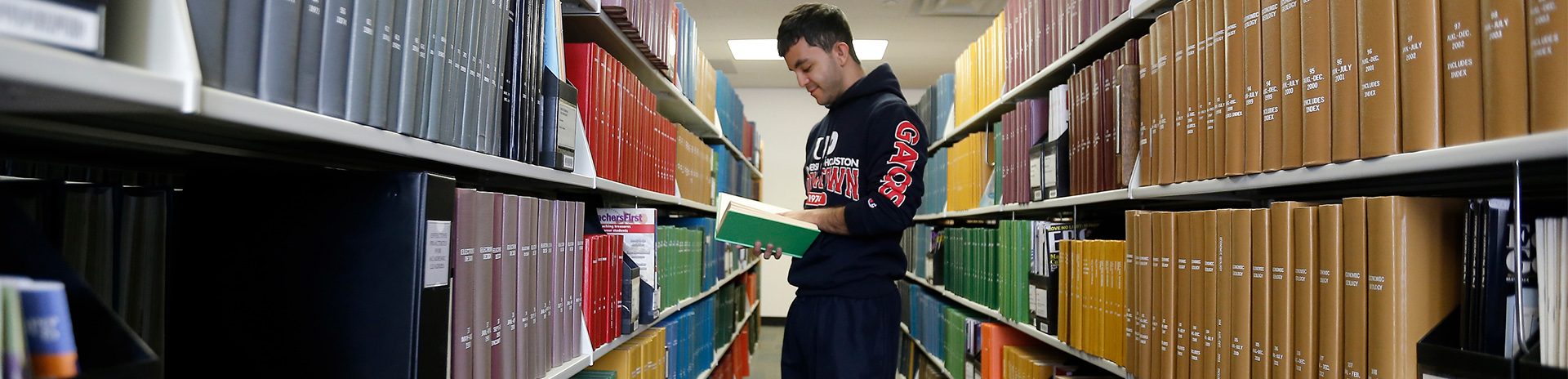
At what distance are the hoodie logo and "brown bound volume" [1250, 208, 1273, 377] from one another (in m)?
1.07

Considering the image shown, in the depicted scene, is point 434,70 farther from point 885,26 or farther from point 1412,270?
point 885,26

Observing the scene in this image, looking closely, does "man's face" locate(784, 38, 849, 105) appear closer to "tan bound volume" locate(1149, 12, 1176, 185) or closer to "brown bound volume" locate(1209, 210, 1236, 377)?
"tan bound volume" locate(1149, 12, 1176, 185)

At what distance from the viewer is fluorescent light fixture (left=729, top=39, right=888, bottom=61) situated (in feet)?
17.5

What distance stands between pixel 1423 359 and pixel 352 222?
3.73 ft

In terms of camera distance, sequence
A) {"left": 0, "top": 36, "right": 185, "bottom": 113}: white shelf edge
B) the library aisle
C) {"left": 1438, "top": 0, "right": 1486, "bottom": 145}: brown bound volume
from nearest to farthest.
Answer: {"left": 0, "top": 36, "right": 185, "bottom": 113}: white shelf edge → the library aisle → {"left": 1438, "top": 0, "right": 1486, "bottom": 145}: brown bound volume

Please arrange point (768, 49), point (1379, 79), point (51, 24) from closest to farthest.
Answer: point (51, 24), point (1379, 79), point (768, 49)

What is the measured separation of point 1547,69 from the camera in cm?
70

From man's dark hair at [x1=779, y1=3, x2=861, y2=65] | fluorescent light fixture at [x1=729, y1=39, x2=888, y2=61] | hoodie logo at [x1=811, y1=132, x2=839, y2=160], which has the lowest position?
hoodie logo at [x1=811, y1=132, x2=839, y2=160]

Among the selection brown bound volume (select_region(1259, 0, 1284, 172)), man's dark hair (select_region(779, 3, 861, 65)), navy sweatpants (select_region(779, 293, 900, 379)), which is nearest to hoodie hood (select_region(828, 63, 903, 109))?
man's dark hair (select_region(779, 3, 861, 65))

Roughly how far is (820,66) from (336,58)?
57.1 inches

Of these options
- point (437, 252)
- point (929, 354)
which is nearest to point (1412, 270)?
point (437, 252)

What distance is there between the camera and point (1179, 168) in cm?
133

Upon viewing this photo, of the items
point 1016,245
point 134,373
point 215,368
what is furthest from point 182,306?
point 1016,245

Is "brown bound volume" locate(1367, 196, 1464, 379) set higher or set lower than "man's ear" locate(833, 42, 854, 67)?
lower
